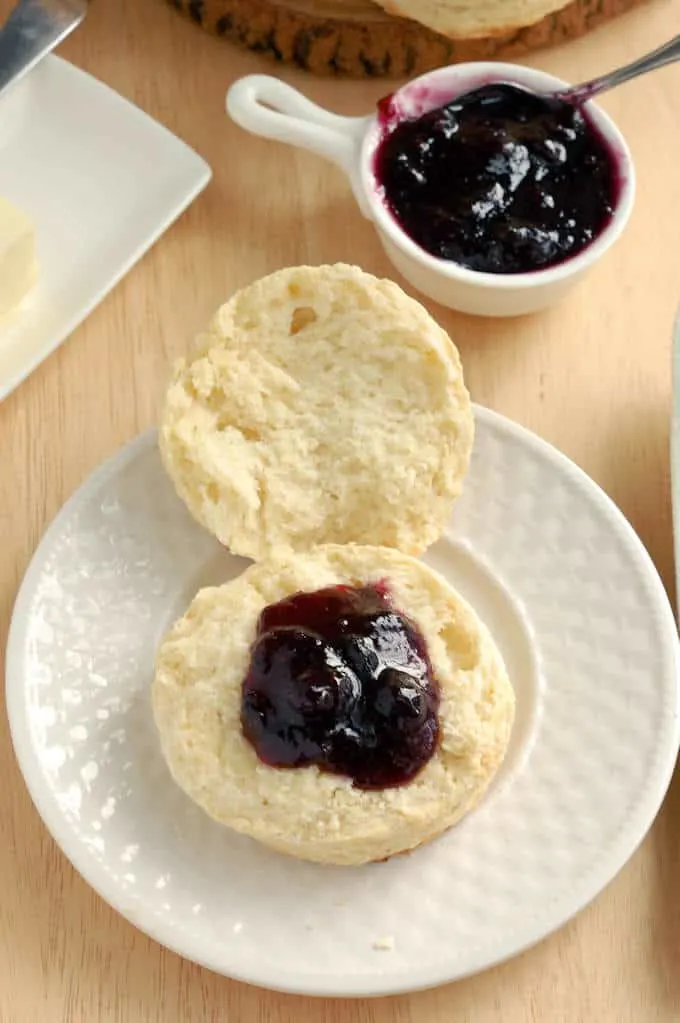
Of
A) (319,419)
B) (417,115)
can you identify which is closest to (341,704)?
(319,419)

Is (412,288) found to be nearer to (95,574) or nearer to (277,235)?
(277,235)

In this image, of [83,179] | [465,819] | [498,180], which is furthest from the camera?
[83,179]

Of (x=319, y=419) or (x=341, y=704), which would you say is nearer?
(x=341, y=704)

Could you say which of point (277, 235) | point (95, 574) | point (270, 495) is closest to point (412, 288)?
point (277, 235)

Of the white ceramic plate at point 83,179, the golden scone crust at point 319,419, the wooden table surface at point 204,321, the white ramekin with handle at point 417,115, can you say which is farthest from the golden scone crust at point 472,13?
the golden scone crust at point 319,419

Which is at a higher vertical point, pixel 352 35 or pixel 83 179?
pixel 352 35

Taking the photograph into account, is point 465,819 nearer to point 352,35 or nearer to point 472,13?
point 472,13

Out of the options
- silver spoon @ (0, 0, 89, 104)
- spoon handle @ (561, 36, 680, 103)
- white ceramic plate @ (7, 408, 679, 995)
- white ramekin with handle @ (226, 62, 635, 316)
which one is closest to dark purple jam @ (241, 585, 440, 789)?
white ceramic plate @ (7, 408, 679, 995)

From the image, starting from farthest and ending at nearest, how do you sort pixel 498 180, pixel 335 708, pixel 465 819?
pixel 498 180
pixel 465 819
pixel 335 708
